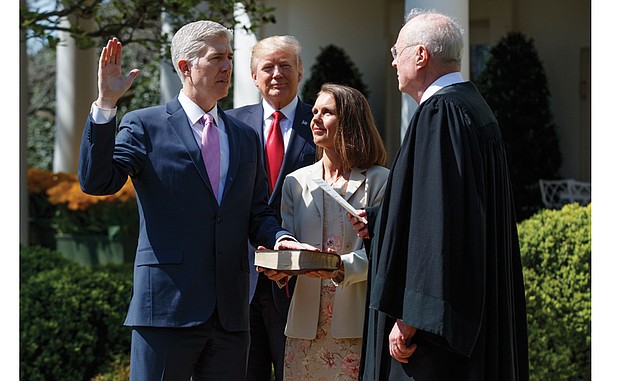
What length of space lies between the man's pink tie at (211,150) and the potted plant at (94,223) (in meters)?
6.27

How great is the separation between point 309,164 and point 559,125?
8593 mm

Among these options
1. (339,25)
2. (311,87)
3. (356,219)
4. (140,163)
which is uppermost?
(339,25)

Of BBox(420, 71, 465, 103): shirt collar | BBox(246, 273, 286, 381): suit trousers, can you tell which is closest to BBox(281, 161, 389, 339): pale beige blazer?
BBox(246, 273, 286, 381): suit trousers

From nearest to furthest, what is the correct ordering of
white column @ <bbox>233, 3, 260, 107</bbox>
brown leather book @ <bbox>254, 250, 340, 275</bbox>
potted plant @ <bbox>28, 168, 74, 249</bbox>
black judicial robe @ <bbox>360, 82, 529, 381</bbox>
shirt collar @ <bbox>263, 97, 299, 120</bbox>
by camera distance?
1. black judicial robe @ <bbox>360, 82, 529, 381</bbox>
2. brown leather book @ <bbox>254, 250, 340, 275</bbox>
3. shirt collar @ <bbox>263, 97, 299, 120</bbox>
4. white column @ <bbox>233, 3, 260, 107</bbox>
5. potted plant @ <bbox>28, 168, 74, 249</bbox>

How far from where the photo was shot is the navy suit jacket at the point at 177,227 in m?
3.96

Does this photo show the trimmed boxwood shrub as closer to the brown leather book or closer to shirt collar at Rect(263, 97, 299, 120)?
shirt collar at Rect(263, 97, 299, 120)

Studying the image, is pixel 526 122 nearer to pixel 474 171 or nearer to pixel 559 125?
pixel 559 125

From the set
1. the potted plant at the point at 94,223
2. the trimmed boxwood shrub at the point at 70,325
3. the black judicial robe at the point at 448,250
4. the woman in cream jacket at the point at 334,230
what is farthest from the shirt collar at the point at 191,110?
the potted plant at the point at 94,223

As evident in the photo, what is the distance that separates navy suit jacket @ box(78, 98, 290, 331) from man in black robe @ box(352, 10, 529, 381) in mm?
658

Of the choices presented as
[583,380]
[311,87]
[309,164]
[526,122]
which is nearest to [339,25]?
[311,87]

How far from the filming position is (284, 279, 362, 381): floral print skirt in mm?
4426

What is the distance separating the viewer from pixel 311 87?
13109 millimetres

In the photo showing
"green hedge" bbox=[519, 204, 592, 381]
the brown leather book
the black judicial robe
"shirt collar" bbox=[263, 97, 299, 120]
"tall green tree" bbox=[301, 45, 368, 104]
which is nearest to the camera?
the black judicial robe

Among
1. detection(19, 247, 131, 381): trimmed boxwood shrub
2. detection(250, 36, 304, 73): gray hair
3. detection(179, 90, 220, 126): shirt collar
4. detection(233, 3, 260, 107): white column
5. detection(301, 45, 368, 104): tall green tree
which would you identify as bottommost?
detection(19, 247, 131, 381): trimmed boxwood shrub
